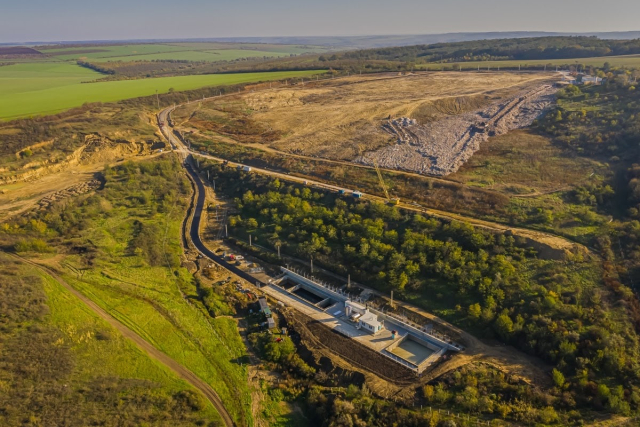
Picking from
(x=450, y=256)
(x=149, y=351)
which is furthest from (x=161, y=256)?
(x=450, y=256)

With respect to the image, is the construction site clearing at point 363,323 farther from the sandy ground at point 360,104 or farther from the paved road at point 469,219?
the sandy ground at point 360,104

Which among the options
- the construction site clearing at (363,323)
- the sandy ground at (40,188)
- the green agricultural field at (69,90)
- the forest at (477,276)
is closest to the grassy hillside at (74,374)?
the construction site clearing at (363,323)

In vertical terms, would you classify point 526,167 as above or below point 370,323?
above

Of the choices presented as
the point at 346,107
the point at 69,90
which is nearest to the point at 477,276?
the point at 346,107

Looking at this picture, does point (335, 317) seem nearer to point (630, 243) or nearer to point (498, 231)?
point (498, 231)

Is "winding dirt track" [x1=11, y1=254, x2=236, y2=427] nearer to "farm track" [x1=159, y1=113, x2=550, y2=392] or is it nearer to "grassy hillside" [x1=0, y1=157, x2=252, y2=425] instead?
"grassy hillside" [x1=0, y1=157, x2=252, y2=425]

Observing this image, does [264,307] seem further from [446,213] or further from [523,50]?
[523,50]
